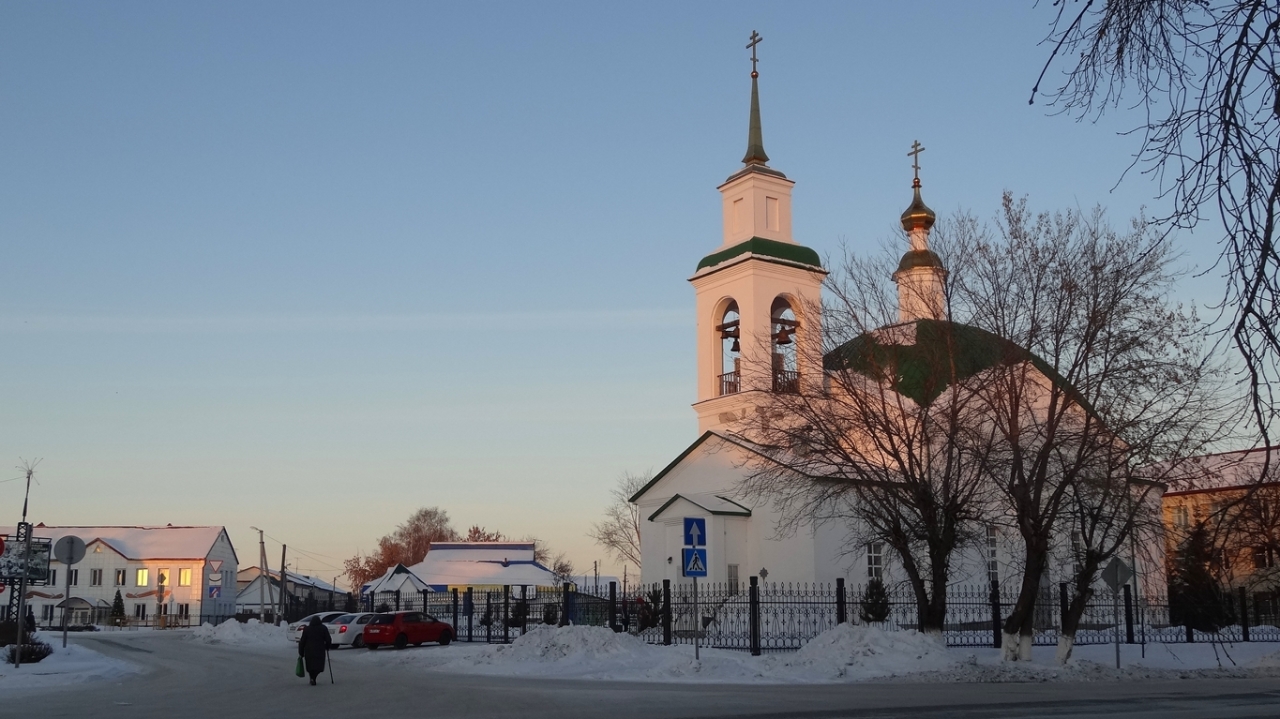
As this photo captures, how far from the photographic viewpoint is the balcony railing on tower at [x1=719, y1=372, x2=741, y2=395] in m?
39.4

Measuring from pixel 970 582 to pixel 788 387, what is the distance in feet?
46.6

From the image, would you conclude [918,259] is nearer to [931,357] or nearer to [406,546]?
[931,357]

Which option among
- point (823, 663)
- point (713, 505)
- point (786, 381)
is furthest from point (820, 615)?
point (823, 663)

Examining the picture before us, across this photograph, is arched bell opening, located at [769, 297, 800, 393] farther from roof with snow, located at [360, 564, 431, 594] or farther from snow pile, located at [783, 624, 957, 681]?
roof with snow, located at [360, 564, 431, 594]

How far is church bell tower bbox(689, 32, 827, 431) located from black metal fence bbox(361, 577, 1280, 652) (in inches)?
273

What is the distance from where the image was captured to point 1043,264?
906 inches

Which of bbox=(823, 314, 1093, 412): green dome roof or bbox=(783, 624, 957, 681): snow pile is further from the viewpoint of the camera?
bbox=(823, 314, 1093, 412): green dome roof

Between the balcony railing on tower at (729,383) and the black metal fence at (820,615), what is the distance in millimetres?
6731

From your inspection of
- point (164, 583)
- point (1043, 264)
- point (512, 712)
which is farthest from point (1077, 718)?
point (164, 583)

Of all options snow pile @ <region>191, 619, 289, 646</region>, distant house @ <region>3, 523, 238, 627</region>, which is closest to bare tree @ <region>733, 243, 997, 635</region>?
snow pile @ <region>191, 619, 289, 646</region>

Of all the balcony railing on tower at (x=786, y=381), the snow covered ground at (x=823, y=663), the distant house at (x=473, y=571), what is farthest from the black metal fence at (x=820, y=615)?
the distant house at (x=473, y=571)

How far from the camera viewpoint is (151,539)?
9231 cm

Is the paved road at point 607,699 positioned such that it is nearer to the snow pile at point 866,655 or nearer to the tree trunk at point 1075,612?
the snow pile at point 866,655

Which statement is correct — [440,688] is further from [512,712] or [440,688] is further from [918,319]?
[918,319]
